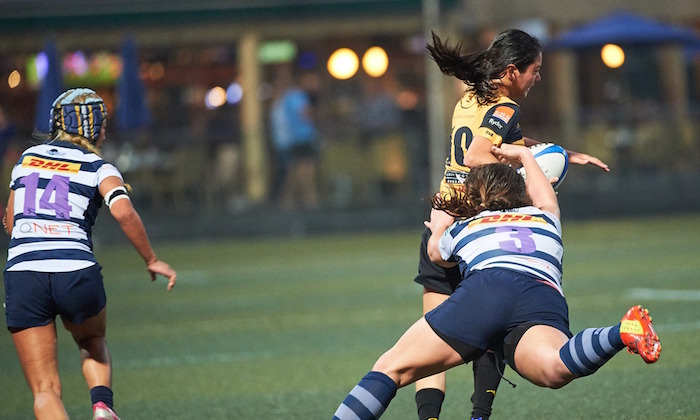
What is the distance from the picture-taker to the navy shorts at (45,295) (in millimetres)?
6242

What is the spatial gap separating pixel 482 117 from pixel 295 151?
16279 millimetres

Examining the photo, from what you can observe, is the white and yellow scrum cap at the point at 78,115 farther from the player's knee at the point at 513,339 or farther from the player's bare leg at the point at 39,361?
the player's knee at the point at 513,339

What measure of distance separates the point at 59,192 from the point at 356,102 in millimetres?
18841

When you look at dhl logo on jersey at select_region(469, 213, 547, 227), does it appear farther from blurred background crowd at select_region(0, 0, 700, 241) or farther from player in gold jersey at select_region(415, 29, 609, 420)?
blurred background crowd at select_region(0, 0, 700, 241)

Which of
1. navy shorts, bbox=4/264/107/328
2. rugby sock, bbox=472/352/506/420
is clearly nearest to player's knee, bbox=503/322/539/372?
rugby sock, bbox=472/352/506/420

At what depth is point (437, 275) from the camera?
20.9 ft

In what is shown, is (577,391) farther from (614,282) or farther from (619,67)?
(619,67)

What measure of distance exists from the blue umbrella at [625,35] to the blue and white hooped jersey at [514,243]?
59.4 ft

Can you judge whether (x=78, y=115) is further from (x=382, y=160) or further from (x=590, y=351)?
(x=382, y=160)

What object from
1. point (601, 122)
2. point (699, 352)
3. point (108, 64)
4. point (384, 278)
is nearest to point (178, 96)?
point (108, 64)

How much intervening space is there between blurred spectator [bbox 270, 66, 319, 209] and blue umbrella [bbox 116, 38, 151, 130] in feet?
7.76

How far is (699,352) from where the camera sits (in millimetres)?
9109

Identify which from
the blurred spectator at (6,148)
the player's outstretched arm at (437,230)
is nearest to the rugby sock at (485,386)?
the player's outstretched arm at (437,230)

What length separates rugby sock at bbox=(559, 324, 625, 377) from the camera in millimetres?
5105
